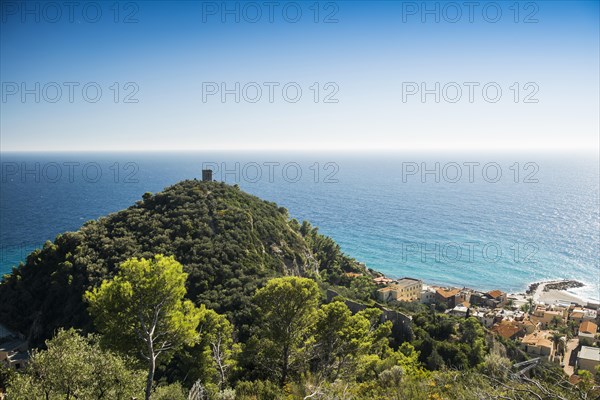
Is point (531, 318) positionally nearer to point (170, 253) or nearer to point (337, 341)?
point (337, 341)

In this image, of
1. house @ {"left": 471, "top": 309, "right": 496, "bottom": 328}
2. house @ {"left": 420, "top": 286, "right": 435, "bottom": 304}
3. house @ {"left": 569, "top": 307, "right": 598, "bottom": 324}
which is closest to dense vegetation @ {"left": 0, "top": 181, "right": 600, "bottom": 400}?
house @ {"left": 420, "top": 286, "right": 435, "bottom": 304}

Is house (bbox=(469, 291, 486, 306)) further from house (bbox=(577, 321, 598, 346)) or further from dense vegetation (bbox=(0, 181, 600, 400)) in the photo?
dense vegetation (bbox=(0, 181, 600, 400))

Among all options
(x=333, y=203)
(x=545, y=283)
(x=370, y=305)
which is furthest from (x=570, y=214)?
(x=370, y=305)

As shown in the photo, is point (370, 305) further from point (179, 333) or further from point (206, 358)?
point (179, 333)

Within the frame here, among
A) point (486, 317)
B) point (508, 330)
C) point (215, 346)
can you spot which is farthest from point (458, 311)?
point (215, 346)

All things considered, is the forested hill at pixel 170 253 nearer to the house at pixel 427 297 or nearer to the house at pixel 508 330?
the house at pixel 427 297
